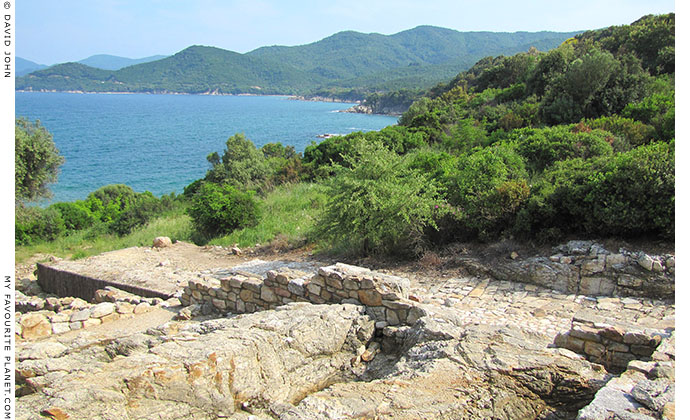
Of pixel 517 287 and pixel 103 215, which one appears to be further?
pixel 103 215

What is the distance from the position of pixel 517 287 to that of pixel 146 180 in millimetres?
49004

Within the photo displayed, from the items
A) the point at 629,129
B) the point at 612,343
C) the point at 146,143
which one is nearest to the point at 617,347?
the point at 612,343

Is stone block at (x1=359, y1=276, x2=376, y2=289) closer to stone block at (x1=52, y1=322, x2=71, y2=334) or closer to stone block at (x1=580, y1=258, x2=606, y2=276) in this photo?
stone block at (x1=580, y1=258, x2=606, y2=276)

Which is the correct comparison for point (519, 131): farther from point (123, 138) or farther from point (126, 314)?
point (123, 138)

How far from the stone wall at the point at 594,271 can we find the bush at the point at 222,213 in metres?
10.1

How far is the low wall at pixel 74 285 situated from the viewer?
36.9ft

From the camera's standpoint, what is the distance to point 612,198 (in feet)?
29.5

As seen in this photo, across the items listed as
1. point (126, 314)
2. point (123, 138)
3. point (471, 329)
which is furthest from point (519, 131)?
point (123, 138)

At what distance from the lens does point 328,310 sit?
271 inches

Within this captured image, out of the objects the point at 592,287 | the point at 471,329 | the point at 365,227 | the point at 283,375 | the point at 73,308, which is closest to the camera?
the point at 283,375

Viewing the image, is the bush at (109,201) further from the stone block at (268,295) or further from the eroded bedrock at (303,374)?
the eroded bedrock at (303,374)

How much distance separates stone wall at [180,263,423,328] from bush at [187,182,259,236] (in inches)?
298

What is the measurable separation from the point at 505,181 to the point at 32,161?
1835 centimetres

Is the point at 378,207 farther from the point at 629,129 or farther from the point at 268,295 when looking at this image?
the point at 629,129
